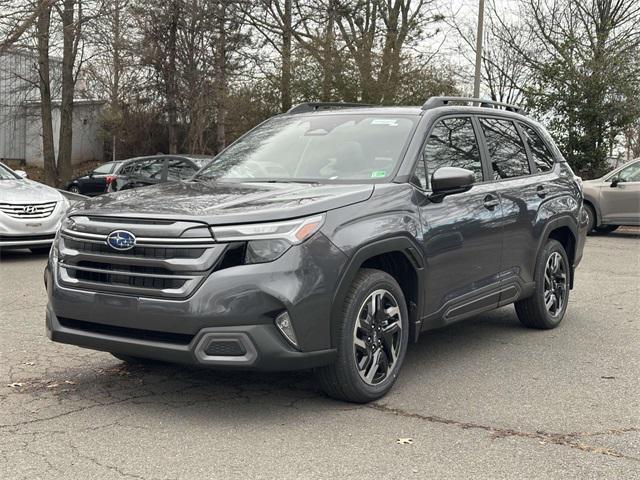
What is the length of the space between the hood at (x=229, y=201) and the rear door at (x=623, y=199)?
1252cm

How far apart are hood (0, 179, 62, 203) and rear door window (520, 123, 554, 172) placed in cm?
715

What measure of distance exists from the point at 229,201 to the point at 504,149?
2825 mm

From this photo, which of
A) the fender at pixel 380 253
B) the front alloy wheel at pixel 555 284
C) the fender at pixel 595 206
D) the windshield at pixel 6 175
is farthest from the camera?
the fender at pixel 595 206

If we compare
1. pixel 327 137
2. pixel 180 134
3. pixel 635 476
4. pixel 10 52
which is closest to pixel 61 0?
pixel 10 52

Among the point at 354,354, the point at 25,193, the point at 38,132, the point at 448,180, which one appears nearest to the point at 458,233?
the point at 448,180

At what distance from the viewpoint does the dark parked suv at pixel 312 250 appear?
4.03 meters

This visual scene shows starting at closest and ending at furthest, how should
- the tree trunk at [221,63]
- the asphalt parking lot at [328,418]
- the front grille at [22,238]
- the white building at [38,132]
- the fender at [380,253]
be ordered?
1. the asphalt parking lot at [328,418]
2. the fender at [380,253]
3. the front grille at [22,238]
4. the tree trunk at [221,63]
5. the white building at [38,132]

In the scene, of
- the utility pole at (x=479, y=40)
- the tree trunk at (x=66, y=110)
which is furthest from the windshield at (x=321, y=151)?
the tree trunk at (x=66, y=110)

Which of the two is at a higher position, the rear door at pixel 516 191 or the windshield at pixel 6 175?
the rear door at pixel 516 191

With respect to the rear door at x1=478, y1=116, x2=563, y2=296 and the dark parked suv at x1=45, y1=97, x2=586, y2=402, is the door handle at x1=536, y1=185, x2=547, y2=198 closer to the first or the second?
the rear door at x1=478, y1=116, x2=563, y2=296

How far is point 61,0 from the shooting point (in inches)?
726

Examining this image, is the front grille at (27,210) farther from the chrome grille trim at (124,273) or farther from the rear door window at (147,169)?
the chrome grille trim at (124,273)

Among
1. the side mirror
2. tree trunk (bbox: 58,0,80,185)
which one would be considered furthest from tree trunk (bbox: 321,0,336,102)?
the side mirror

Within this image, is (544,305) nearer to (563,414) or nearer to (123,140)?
(563,414)
